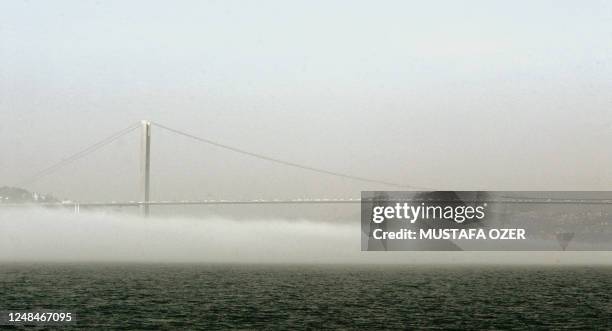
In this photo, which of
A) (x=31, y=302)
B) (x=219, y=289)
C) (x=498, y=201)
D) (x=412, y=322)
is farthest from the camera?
(x=498, y=201)

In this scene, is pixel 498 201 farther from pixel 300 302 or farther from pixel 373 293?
pixel 300 302

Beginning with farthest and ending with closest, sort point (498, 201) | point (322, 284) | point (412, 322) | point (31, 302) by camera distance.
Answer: point (498, 201) < point (322, 284) < point (31, 302) < point (412, 322)

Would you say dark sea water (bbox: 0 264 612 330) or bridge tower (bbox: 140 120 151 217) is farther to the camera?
bridge tower (bbox: 140 120 151 217)

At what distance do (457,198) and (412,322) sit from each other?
6579 centimetres

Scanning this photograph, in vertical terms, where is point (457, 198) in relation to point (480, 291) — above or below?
above

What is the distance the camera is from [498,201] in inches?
3777

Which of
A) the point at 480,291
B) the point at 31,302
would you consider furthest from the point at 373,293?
the point at 31,302

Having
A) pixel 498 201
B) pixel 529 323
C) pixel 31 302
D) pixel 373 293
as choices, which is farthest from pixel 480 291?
pixel 498 201

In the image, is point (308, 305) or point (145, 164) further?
point (145, 164)

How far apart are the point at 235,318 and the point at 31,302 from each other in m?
14.0

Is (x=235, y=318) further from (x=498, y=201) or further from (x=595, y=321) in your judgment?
(x=498, y=201)

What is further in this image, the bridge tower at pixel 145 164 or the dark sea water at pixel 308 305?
the bridge tower at pixel 145 164

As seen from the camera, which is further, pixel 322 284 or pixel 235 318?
pixel 322 284

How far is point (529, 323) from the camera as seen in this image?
3606 cm
